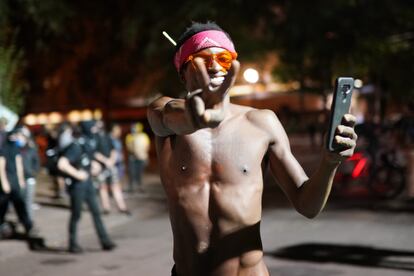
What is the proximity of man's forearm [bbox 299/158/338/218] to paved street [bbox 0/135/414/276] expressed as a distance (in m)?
4.54

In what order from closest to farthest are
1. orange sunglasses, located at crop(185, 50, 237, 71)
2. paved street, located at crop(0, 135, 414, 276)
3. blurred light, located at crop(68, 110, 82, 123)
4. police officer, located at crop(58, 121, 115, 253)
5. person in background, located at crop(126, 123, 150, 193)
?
orange sunglasses, located at crop(185, 50, 237, 71) → paved street, located at crop(0, 135, 414, 276) → police officer, located at crop(58, 121, 115, 253) → person in background, located at crop(126, 123, 150, 193) → blurred light, located at crop(68, 110, 82, 123)

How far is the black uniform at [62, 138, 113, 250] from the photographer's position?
27.1ft

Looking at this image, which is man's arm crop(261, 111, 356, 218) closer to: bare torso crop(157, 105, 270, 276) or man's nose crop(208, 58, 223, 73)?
bare torso crop(157, 105, 270, 276)

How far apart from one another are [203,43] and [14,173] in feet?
24.7

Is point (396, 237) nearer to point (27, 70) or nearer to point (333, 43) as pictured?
point (333, 43)

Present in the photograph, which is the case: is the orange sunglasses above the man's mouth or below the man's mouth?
above

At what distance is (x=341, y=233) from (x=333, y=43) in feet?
29.6

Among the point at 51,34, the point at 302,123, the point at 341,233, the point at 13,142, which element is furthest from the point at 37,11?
the point at 302,123

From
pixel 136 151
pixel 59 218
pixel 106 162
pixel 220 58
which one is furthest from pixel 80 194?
pixel 220 58

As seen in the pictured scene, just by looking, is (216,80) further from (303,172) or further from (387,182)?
(387,182)

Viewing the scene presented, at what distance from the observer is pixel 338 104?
197 cm

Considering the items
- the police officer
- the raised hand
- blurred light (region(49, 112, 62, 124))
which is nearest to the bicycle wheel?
the police officer

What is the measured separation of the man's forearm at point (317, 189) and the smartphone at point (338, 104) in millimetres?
127

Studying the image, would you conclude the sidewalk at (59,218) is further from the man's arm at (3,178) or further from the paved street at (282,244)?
the man's arm at (3,178)
